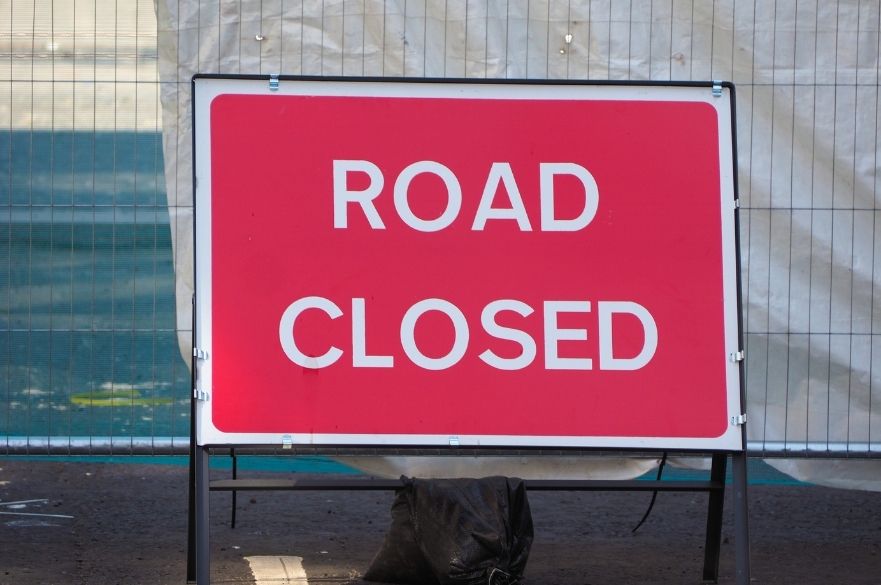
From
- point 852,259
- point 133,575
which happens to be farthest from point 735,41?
point 133,575

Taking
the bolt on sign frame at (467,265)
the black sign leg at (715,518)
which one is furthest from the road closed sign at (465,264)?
the black sign leg at (715,518)

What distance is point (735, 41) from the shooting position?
5816 mm

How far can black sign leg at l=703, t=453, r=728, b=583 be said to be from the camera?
4.62 meters

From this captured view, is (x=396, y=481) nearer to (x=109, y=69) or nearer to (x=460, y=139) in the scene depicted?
(x=460, y=139)

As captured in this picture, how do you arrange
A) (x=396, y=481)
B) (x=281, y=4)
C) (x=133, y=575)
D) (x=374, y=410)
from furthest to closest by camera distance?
(x=281, y=4) → (x=133, y=575) → (x=396, y=481) → (x=374, y=410)

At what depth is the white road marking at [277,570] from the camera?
4.94m

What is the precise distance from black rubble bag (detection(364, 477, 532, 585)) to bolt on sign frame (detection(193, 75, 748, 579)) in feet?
1.58

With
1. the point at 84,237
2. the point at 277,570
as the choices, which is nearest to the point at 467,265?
the point at 277,570

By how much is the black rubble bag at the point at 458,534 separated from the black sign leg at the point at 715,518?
2.27 feet

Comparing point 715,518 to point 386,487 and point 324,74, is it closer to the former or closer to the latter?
point 386,487

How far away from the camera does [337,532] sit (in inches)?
231

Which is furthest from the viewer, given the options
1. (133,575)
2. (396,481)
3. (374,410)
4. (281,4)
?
(281,4)

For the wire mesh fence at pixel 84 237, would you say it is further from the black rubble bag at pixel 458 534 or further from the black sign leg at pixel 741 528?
the black sign leg at pixel 741 528

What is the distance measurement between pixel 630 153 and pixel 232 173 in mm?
1370
